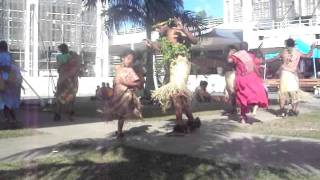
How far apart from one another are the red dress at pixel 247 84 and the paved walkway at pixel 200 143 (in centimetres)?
56

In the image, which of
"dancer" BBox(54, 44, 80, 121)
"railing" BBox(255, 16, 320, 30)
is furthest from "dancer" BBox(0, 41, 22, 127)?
"railing" BBox(255, 16, 320, 30)

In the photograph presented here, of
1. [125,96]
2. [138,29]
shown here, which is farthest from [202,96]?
[125,96]

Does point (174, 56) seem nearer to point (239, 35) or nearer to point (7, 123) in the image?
point (7, 123)

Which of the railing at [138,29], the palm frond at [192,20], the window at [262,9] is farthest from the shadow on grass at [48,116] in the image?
the window at [262,9]

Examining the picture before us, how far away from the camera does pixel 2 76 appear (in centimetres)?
1145

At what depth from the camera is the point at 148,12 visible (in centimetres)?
2117

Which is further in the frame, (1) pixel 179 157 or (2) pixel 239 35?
(2) pixel 239 35

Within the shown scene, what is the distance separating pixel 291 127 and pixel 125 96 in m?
3.43

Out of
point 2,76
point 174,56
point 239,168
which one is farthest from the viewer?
point 2,76

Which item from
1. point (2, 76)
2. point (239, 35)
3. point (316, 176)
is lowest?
point (316, 176)

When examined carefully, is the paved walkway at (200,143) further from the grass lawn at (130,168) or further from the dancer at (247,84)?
the dancer at (247,84)

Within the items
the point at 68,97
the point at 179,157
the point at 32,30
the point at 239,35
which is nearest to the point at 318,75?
the point at 239,35

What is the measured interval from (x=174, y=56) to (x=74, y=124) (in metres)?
3.43

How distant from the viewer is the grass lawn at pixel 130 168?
643 centimetres
